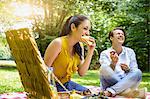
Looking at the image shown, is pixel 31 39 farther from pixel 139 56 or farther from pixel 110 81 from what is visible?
pixel 139 56

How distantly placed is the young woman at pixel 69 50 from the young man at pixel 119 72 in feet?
1.53

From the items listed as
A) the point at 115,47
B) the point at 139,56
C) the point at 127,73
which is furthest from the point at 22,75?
the point at 139,56

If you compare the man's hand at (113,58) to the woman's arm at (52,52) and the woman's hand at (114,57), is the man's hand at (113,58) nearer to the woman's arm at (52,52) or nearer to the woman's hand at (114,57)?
the woman's hand at (114,57)

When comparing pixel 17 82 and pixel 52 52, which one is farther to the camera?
pixel 17 82

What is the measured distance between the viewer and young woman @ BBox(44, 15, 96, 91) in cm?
256

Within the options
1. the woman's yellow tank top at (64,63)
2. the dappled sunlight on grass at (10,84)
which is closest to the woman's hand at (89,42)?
the woman's yellow tank top at (64,63)

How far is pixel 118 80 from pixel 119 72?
21 cm

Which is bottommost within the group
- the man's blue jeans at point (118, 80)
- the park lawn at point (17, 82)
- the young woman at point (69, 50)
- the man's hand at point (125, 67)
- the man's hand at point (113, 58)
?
the park lawn at point (17, 82)

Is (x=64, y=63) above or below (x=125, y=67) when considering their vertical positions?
above

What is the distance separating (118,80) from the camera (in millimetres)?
3262

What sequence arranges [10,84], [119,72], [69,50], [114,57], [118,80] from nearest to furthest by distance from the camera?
[69,50]
[114,57]
[118,80]
[119,72]
[10,84]

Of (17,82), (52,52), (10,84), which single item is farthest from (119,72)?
(17,82)

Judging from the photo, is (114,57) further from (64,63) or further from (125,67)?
(64,63)

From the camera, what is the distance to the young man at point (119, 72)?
3.09 m
